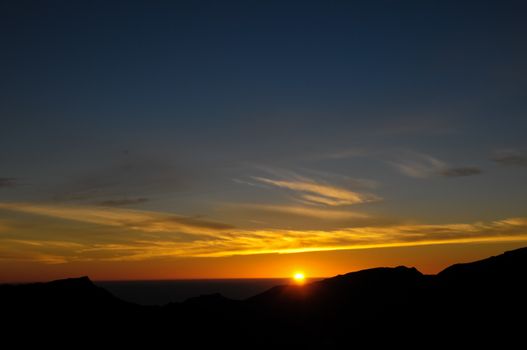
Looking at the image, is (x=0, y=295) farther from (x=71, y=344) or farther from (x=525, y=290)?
(x=525, y=290)

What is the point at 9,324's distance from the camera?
1975 inches

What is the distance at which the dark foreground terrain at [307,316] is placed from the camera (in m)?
50.2

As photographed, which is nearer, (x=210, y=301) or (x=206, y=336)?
(x=206, y=336)

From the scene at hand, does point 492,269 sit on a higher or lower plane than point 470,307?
higher

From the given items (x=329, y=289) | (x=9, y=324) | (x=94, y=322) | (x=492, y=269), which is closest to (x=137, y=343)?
(x=94, y=322)

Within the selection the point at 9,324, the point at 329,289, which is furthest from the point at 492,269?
the point at 9,324

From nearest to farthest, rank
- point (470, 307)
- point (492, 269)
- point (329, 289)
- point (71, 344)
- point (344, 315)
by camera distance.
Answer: point (71, 344) < point (470, 307) < point (492, 269) < point (344, 315) < point (329, 289)

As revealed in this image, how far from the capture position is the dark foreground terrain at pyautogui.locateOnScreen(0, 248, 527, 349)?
5022 centimetres

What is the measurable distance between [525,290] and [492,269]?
20.0 feet

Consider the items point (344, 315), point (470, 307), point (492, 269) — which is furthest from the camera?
point (344, 315)

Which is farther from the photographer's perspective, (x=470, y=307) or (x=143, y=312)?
(x=143, y=312)

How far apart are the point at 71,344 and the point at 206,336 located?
1444cm

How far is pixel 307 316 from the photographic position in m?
67.1

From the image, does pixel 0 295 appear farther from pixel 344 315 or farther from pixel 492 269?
pixel 492 269
